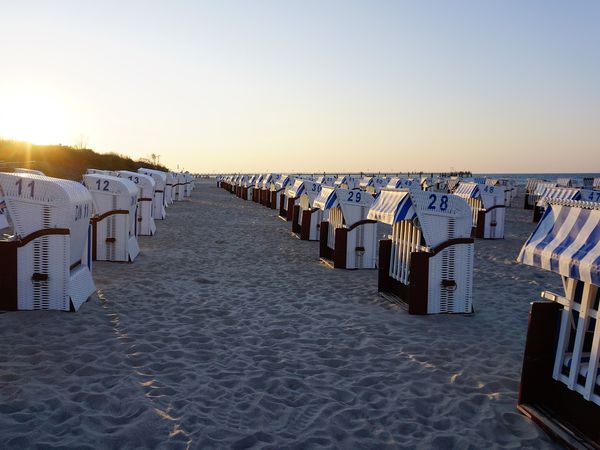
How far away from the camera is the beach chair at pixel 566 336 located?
423cm

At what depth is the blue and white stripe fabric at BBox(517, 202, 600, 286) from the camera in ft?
13.2

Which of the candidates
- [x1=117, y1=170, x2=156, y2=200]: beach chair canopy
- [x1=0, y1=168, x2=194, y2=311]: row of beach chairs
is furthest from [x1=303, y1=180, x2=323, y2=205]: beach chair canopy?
[x1=0, y1=168, x2=194, y2=311]: row of beach chairs

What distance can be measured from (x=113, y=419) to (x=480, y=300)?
6.87m

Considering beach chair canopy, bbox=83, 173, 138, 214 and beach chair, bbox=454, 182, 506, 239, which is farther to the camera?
beach chair, bbox=454, 182, 506, 239

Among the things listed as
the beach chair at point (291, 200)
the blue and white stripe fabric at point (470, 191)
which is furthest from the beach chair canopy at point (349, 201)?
the blue and white stripe fabric at point (470, 191)

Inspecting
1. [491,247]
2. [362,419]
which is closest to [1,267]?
[362,419]

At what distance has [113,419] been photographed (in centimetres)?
455

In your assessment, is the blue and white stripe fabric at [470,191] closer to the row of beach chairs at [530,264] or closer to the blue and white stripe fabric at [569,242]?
the row of beach chairs at [530,264]

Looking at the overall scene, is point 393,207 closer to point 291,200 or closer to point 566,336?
point 566,336

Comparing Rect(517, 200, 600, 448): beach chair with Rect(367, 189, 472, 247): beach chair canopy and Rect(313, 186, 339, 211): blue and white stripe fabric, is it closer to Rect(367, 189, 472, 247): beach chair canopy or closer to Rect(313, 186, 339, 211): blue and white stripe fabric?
Rect(367, 189, 472, 247): beach chair canopy

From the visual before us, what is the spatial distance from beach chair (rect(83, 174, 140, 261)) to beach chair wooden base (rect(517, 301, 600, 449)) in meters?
9.36

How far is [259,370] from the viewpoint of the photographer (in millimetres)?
5773

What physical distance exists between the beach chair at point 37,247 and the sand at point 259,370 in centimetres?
33

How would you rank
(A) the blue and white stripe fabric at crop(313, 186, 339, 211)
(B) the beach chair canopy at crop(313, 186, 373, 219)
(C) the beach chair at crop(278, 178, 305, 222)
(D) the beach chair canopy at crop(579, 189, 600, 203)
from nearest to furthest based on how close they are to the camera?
(B) the beach chair canopy at crop(313, 186, 373, 219) < (A) the blue and white stripe fabric at crop(313, 186, 339, 211) < (D) the beach chair canopy at crop(579, 189, 600, 203) < (C) the beach chair at crop(278, 178, 305, 222)
